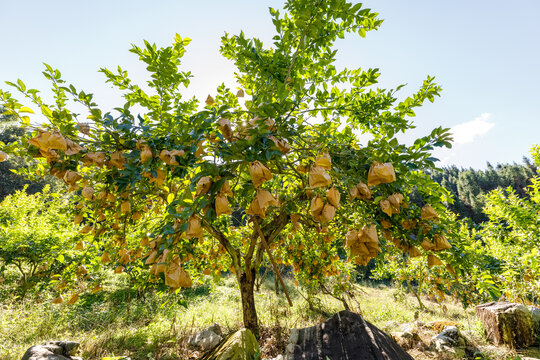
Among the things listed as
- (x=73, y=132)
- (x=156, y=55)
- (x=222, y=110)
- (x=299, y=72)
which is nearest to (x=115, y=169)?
(x=73, y=132)

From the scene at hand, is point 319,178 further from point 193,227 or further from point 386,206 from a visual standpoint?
point 193,227

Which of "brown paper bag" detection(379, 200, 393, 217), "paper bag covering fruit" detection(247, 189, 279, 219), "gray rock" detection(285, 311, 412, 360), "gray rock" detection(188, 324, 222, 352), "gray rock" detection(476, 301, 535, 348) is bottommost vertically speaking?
"gray rock" detection(476, 301, 535, 348)

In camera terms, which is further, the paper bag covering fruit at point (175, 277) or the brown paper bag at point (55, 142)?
the brown paper bag at point (55, 142)

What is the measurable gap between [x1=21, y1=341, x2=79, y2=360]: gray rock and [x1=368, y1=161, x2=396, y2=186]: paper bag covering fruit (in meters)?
4.03

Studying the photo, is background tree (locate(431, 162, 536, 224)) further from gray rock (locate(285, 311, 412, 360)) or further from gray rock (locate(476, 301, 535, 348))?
gray rock (locate(285, 311, 412, 360))

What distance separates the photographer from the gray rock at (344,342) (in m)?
2.21

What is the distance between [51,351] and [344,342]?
11.7ft

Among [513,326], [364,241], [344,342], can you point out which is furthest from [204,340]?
[513,326]

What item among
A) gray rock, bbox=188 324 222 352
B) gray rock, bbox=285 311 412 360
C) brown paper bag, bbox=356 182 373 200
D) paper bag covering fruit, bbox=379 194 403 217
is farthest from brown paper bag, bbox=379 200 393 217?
gray rock, bbox=188 324 222 352

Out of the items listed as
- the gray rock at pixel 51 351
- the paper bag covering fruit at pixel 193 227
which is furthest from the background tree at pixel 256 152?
the gray rock at pixel 51 351

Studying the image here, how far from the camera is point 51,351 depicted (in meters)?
2.92

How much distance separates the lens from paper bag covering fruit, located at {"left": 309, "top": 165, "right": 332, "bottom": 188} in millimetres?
1081

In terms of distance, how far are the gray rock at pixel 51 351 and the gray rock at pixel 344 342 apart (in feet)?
9.24

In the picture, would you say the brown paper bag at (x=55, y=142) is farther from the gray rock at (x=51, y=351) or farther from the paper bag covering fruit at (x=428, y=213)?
the gray rock at (x=51, y=351)
